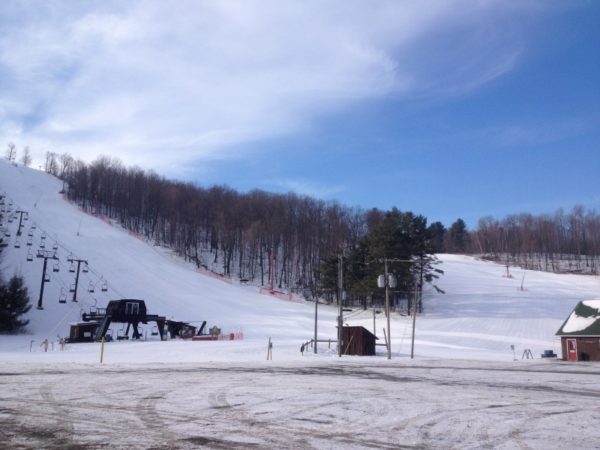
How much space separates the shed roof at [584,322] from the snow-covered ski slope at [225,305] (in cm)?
462

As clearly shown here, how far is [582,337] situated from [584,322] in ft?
4.40

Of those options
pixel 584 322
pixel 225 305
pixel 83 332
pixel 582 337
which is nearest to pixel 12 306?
pixel 83 332

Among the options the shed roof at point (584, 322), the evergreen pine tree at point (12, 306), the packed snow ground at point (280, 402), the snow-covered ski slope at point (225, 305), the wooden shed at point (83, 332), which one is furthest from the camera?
the evergreen pine tree at point (12, 306)

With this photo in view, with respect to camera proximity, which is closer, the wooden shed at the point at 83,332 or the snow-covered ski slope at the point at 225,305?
the snow-covered ski slope at the point at 225,305

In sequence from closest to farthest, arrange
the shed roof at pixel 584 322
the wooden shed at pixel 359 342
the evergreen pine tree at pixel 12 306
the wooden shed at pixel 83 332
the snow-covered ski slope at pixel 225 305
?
the wooden shed at pixel 359 342, the shed roof at pixel 584 322, the snow-covered ski slope at pixel 225 305, the wooden shed at pixel 83 332, the evergreen pine tree at pixel 12 306

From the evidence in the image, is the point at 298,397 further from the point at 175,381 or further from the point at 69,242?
the point at 69,242

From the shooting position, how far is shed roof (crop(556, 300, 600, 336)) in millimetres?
37406

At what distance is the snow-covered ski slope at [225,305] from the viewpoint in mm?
38656

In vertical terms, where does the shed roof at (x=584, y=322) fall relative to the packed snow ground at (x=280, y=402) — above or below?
above

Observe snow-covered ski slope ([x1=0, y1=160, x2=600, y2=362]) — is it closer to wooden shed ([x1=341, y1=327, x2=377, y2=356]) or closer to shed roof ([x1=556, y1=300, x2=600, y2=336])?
wooden shed ([x1=341, y1=327, x2=377, y2=356])

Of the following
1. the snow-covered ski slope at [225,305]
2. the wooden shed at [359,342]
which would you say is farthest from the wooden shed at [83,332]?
the wooden shed at [359,342]

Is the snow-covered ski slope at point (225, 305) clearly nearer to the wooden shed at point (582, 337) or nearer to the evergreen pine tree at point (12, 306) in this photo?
the evergreen pine tree at point (12, 306)

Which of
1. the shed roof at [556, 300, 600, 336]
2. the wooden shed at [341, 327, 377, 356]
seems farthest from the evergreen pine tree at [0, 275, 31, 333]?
the shed roof at [556, 300, 600, 336]

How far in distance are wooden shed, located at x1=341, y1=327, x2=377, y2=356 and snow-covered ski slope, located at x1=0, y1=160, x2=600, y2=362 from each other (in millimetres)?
1368
